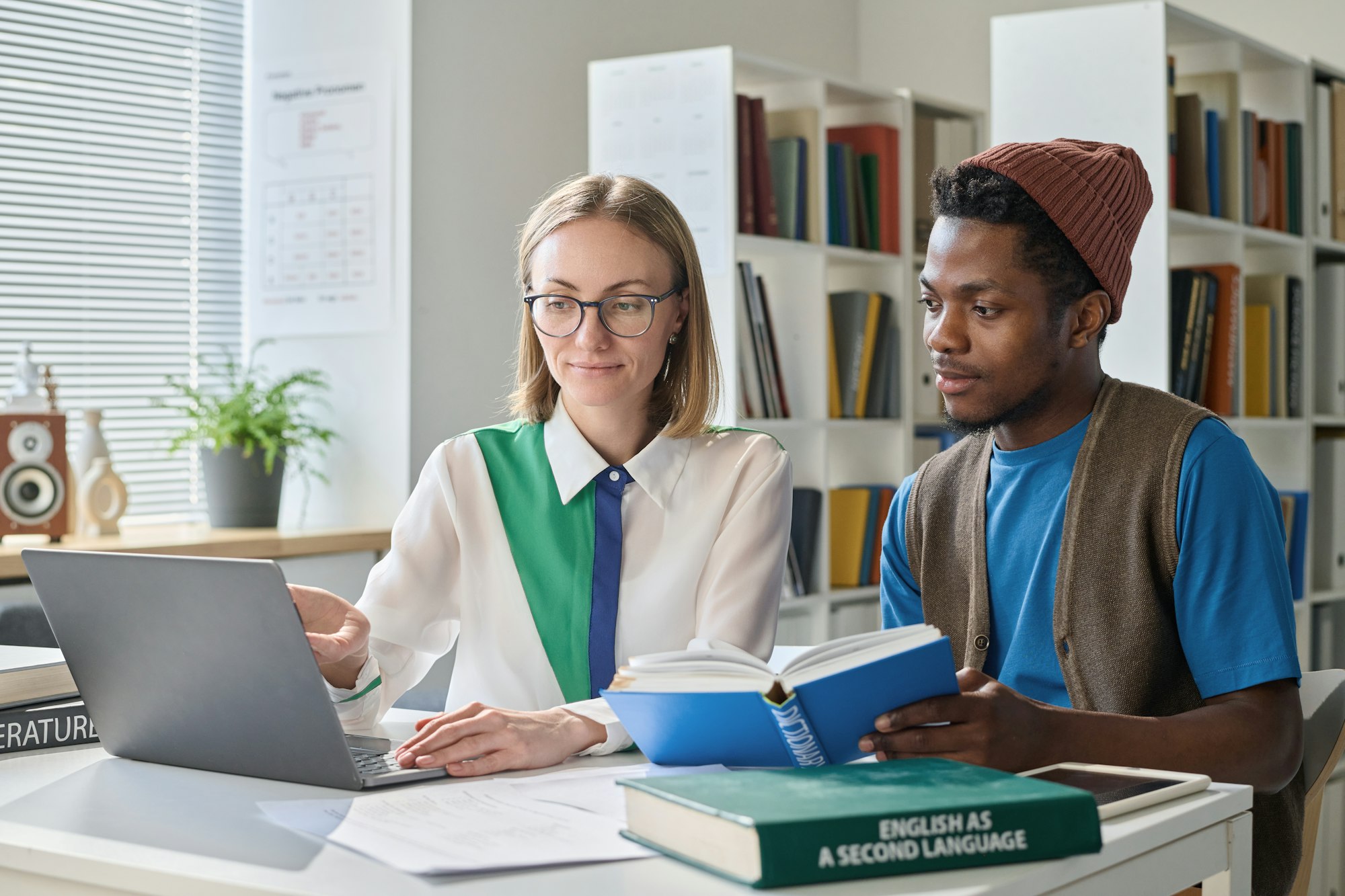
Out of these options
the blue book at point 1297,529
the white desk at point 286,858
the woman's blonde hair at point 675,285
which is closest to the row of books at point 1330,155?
the blue book at point 1297,529

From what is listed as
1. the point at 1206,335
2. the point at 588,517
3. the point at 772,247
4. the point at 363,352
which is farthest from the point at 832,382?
the point at 588,517

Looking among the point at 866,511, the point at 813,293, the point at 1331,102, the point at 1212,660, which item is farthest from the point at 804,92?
the point at 1212,660

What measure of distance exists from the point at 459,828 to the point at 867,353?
9.09 feet

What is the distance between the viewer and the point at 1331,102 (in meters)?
3.69

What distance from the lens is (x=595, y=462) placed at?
62.6 inches

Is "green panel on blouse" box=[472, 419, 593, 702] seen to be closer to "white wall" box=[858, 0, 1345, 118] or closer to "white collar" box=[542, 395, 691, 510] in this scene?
"white collar" box=[542, 395, 691, 510]

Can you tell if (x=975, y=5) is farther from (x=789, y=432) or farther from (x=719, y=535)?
(x=719, y=535)

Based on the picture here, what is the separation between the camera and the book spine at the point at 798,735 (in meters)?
0.94

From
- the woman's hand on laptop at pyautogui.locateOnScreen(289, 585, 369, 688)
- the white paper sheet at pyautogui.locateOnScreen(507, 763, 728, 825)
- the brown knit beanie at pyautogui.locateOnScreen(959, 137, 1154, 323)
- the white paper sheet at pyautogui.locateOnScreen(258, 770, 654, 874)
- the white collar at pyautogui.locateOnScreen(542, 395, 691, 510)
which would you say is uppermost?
the brown knit beanie at pyautogui.locateOnScreen(959, 137, 1154, 323)

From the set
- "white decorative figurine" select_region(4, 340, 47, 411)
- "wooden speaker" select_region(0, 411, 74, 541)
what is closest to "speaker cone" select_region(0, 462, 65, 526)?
"wooden speaker" select_region(0, 411, 74, 541)

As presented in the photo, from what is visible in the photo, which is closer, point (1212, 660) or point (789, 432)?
point (1212, 660)

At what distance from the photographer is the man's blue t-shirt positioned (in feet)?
4.31

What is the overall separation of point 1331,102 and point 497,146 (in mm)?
2262

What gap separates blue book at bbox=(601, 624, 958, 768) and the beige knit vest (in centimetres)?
46
